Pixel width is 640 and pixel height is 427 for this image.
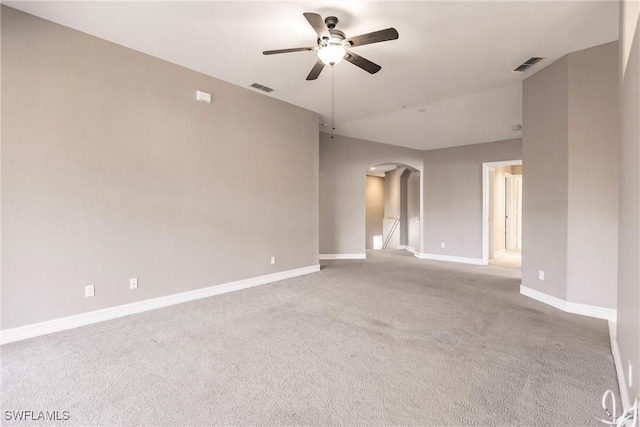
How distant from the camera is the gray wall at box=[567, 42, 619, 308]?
3295 mm

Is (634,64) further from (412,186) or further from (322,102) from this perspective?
(412,186)

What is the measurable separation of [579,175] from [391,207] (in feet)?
27.1

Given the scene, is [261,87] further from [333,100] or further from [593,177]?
[593,177]

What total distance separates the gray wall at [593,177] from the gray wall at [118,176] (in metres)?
3.84

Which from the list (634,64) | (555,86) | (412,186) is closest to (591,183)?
(555,86)

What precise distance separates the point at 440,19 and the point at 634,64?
171 centimetres

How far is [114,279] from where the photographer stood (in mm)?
3316

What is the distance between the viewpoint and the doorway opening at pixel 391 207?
930 cm

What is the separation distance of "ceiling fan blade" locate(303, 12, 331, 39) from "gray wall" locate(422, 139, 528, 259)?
5711 mm

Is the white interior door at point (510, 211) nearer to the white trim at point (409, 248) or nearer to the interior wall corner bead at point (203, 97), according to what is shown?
the white trim at point (409, 248)

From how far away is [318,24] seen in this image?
7.91ft

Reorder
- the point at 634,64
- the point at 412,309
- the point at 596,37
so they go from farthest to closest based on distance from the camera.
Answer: the point at 412,309
the point at 596,37
the point at 634,64

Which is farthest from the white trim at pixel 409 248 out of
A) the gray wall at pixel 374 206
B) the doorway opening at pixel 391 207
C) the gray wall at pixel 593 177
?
the gray wall at pixel 593 177

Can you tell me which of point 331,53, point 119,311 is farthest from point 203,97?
point 119,311
